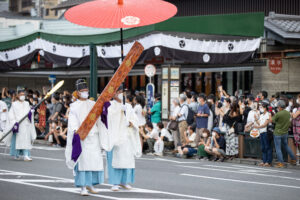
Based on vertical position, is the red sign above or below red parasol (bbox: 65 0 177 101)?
above

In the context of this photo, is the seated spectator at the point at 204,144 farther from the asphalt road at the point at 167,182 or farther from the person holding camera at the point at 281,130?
the person holding camera at the point at 281,130

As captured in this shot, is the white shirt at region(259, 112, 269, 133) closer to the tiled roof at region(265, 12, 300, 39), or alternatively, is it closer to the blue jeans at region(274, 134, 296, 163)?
the blue jeans at region(274, 134, 296, 163)

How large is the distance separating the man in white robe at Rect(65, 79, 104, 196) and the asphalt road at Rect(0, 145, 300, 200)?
26 cm

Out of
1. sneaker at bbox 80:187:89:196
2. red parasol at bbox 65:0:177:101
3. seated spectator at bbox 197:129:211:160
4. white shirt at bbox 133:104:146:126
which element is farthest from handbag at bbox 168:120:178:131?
red parasol at bbox 65:0:177:101

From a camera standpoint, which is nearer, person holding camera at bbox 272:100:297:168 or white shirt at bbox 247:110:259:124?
person holding camera at bbox 272:100:297:168

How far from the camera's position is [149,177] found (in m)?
12.3

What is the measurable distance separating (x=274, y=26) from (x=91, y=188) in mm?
16108

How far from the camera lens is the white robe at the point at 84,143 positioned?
31.9 ft

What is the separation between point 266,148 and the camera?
1628cm

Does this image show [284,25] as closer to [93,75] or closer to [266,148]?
[93,75]

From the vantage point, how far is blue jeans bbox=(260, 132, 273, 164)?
16.2 m

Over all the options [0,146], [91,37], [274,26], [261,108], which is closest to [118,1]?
[261,108]

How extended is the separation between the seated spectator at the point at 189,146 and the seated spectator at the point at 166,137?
2.64 feet

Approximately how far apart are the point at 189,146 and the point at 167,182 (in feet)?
22.4
